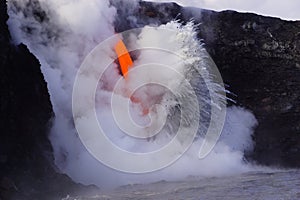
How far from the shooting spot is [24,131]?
802 inches

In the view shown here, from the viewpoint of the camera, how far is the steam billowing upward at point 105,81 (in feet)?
79.7

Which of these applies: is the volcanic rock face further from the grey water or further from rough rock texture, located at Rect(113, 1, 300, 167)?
the grey water

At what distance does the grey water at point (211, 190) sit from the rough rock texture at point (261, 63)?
48.2 feet

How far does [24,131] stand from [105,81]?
10560 mm

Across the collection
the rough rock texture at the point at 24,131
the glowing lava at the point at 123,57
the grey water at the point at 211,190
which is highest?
the glowing lava at the point at 123,57

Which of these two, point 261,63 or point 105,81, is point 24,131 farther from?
point 261,63

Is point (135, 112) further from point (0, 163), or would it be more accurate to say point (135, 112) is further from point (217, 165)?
point (0, 163)

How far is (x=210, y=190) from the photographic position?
710 inches

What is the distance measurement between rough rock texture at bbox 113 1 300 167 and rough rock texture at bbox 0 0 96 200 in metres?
14.6

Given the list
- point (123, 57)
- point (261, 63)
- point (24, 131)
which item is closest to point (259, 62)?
point (261, 63)

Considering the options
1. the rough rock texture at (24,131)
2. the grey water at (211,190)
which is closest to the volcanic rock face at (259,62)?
the rough rock texture at (24,131)

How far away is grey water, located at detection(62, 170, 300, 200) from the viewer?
16.2 meters

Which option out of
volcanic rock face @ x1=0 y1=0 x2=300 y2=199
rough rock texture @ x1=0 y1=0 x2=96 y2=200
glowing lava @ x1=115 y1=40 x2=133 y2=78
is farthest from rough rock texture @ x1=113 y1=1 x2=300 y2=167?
rough rock texture @ x1=0 y1=0 x2=96 y2=200

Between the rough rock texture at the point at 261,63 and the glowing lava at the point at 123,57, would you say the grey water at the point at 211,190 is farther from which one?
the rough rock texture at the point at 261,63
